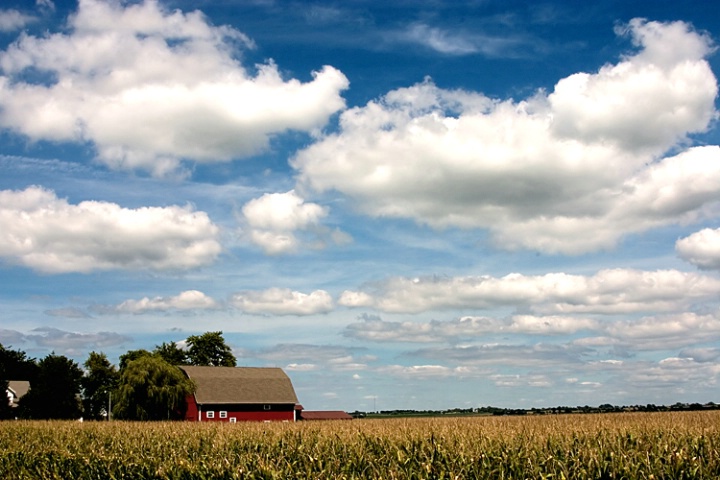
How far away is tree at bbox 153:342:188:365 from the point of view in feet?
303

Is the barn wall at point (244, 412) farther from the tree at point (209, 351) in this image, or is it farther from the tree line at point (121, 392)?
the tree at point (209, 351)

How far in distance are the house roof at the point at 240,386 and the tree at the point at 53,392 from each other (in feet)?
38.5

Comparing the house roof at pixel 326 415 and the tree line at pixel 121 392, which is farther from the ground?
the tree line at pixel 121 392

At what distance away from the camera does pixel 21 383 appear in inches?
4183

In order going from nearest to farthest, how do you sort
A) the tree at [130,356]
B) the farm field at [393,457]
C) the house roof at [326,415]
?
the farm field at [393,457]
the tree at [130,356]
the house roof at [326,415]

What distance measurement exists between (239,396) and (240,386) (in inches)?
78.9

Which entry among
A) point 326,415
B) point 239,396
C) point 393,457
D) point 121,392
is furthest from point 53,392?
point 393,457

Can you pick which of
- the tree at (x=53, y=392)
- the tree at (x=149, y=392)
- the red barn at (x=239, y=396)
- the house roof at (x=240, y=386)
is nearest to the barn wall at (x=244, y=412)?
the red barn at (x=239, y=396)

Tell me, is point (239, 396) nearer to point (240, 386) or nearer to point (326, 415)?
point (240, 386)

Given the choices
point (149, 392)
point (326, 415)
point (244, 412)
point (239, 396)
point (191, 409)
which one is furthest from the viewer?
point (326, 415)

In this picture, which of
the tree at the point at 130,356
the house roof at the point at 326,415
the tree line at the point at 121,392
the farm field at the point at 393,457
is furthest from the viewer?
the house roof at the point at 326,415

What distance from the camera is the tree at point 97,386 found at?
296ft

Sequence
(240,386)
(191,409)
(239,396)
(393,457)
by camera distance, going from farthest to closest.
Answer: (240,386), (239,396), (191,409), (393,457)

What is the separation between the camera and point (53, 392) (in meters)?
67.1
